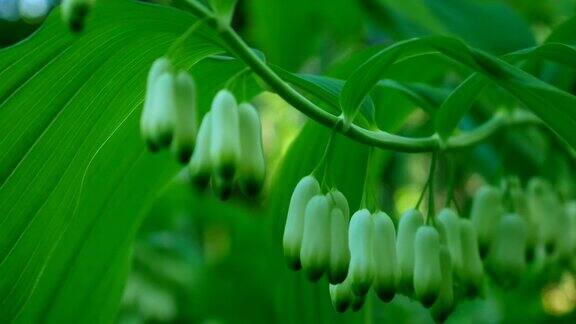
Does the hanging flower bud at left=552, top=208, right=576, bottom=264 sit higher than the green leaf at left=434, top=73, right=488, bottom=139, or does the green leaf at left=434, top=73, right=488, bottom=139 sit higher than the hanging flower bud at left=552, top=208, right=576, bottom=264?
the hanging flower bud at left=552, top=208, right=576, bottom=264

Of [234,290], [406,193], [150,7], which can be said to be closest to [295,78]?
[150,7]

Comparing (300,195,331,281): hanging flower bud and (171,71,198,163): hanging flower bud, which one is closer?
(171,71,198,163): hanging flower bud

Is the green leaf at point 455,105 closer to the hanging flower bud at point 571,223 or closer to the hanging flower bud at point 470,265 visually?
the hanging flower bud at point 470,265

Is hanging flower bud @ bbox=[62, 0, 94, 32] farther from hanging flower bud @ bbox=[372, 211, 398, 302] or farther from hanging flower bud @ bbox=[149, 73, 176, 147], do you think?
hanging flower bud @ bbox=[372, 211, 398, 302]

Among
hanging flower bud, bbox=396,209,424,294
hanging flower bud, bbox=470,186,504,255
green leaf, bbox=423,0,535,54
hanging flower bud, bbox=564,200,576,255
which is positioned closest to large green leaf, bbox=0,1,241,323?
hanging flower bud, bbox=396,209,424,294

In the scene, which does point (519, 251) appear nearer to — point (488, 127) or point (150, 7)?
point (488, 127)

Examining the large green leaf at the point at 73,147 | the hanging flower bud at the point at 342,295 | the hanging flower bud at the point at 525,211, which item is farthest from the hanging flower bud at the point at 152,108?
the hanging flower bud at the point at 525,211
